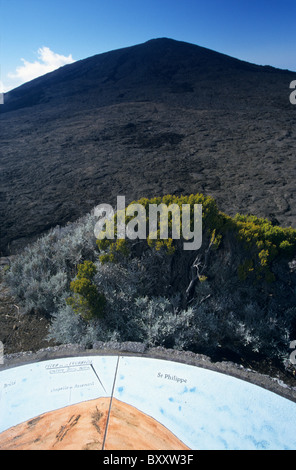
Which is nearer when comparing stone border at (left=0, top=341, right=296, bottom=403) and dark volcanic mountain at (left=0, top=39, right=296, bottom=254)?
stone border at (left=0, top=341, right=296, bottom=403)

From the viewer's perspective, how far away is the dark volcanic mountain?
266 inches

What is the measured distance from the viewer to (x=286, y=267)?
384cm

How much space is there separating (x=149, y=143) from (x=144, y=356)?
882 cm

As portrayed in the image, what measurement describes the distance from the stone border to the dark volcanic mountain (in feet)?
9.87

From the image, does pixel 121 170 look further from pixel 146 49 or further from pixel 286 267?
pixel 146 49

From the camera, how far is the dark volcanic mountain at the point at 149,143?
22.2 ft

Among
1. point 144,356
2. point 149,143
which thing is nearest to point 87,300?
point 144,356

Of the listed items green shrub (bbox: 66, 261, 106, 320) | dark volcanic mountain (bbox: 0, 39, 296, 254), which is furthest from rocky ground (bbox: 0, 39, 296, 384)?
green shrub (bbox: 66, 261, 106, 320)

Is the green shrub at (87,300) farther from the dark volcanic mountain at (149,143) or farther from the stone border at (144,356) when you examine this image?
the dark volcanic mountain at (149,143)

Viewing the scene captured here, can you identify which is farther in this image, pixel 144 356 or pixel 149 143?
pixel 149 143

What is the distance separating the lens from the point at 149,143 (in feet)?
34.1

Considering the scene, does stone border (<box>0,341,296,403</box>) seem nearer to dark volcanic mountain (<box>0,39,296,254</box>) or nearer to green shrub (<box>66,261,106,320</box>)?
green shrub (<box>66,261,106,320</box>)

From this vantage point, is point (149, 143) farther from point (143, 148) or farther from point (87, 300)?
point (87, 300)
